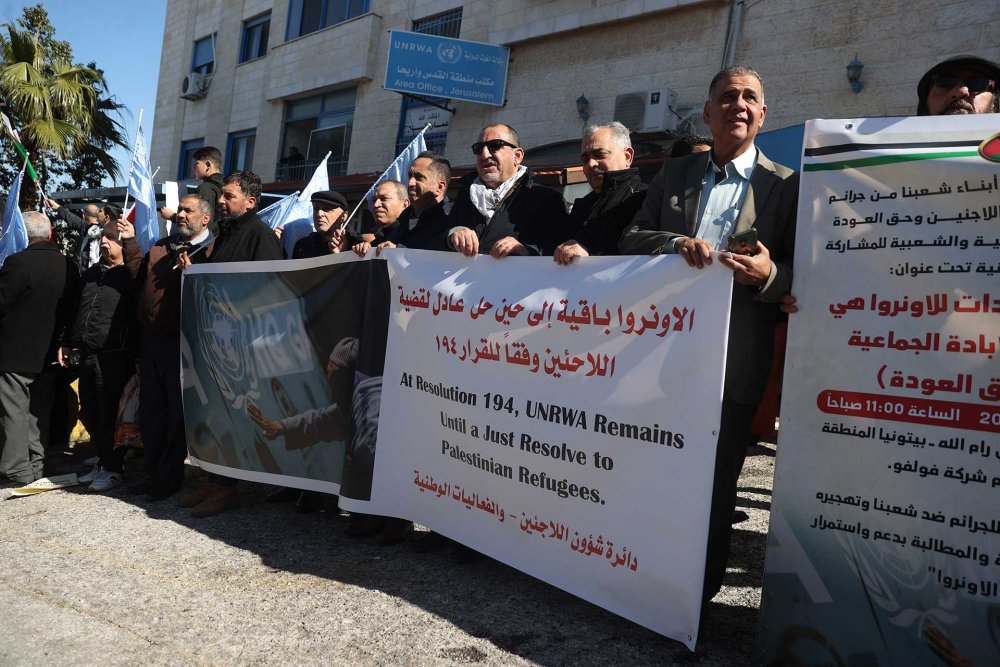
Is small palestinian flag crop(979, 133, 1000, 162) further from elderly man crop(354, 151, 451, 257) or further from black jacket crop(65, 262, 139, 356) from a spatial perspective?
black jacket crop(65, 262, 139, 356)

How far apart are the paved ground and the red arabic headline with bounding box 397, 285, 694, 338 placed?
1149 mm

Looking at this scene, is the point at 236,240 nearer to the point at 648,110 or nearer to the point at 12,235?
the point at 12,235

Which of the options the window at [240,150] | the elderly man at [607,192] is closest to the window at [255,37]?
the window at [240,150]

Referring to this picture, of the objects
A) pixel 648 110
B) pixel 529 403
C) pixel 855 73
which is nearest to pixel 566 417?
pixel 529 403

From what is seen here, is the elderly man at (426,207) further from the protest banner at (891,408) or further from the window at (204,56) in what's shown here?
the window at (204,56)

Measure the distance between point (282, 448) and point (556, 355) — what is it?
2.03 metres

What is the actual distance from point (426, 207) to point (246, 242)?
1.23 m

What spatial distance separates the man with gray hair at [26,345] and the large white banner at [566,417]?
9.74 feet

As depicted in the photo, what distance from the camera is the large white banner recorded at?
259 cm

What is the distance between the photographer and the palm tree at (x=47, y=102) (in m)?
13.5

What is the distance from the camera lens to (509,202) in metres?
3.96

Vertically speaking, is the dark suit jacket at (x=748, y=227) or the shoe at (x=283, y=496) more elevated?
the dark suit jacket at (x=748, y=227)

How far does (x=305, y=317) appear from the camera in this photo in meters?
4.27

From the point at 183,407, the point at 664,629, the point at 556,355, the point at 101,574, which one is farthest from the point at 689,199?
the point at 183,407
